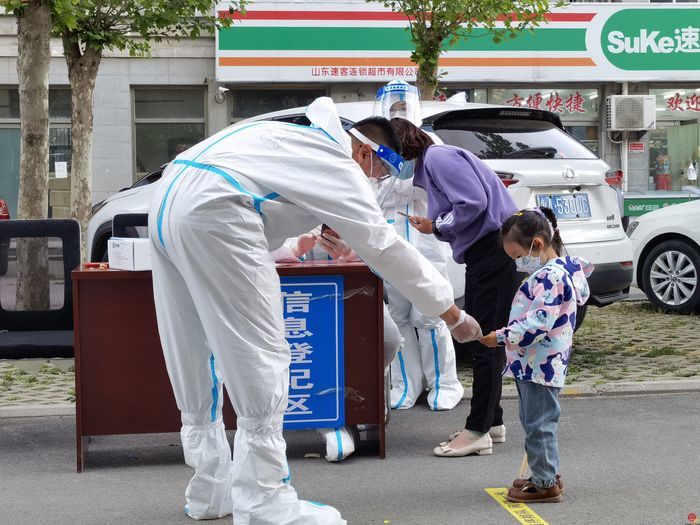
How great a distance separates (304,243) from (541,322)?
1450 millimetres

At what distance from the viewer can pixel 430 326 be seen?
6.31 meters

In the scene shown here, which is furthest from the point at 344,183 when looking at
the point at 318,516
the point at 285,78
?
the point at 285,78

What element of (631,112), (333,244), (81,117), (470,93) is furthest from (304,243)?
(631,112)

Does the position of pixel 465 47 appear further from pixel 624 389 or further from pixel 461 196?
pixel 461 196

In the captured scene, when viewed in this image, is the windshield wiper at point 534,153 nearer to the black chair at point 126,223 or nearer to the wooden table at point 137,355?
the wooden table at point 137,355

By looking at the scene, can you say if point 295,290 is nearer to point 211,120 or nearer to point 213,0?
point 213,0

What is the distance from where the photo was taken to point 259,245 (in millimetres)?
3789

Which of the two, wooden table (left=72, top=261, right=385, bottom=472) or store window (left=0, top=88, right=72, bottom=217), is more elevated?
store window (left=0, top=88, right=72, bottom=217)

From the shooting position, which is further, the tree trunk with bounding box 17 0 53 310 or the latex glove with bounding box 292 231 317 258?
the tree trunk with bounding box 17 0 53 310

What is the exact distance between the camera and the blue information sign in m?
5.16

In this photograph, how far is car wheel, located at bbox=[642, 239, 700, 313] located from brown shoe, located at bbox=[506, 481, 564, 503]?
21.9 feet

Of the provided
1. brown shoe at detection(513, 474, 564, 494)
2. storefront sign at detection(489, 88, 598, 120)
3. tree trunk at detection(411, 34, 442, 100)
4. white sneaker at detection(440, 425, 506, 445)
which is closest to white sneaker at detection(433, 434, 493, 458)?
white sneaker at detection(440, 425, 506, 445)

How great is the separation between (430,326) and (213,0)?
25.3ft

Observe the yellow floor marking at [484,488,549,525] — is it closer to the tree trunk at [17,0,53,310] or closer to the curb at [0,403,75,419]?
the curb at [0,403,75,419]
